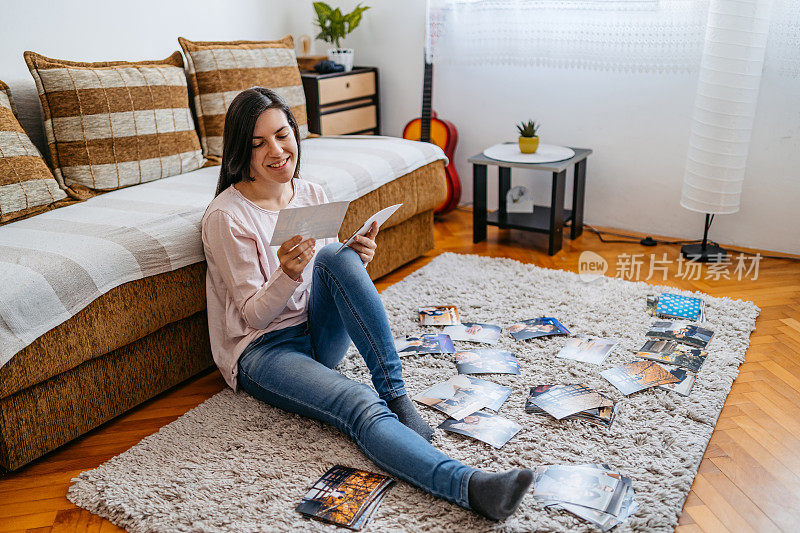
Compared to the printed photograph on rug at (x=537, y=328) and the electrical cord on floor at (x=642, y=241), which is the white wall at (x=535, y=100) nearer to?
the electrical cord on floor at (x=642, y=241)

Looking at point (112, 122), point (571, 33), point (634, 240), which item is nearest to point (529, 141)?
point (571, 33)

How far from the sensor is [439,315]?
2.36 meters

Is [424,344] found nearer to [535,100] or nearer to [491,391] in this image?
[491,391]

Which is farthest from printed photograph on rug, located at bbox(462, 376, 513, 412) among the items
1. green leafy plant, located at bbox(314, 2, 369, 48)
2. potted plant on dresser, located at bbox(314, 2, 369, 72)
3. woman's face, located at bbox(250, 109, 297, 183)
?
green leafy plant, located at bbox(314, 2, 369, 48)

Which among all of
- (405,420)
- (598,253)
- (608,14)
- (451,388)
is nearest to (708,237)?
(598,253)

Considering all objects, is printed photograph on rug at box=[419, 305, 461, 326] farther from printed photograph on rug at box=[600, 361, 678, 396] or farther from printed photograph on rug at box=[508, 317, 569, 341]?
printed photograph on rug at box=[600, 361, 678, 396]

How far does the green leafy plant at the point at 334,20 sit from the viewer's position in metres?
3.56

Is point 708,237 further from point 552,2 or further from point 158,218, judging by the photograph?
point 158,218

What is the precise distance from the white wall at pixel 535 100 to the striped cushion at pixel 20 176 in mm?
498

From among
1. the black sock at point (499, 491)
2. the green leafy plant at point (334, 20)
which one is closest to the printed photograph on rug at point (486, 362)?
the black sock at point (499, 491)

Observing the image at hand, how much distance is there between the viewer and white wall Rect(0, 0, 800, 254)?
2750mm

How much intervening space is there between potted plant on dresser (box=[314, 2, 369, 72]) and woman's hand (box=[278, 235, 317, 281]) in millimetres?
2278

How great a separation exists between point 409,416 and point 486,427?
0.21 metres

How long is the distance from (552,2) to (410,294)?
1.64 metres
